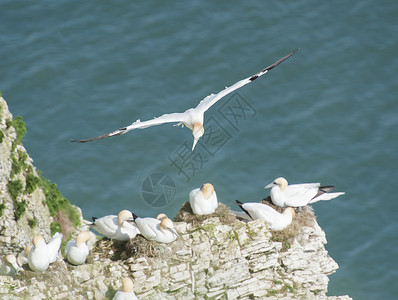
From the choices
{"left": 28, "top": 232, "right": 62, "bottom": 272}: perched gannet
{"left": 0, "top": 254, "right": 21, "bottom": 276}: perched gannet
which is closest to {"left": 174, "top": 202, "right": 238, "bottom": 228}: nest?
{"left": 28, "top": 232, "right": 62, "bottom": 272}: perched gannet

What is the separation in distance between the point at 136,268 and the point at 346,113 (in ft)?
71.6

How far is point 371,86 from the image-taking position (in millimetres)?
38625

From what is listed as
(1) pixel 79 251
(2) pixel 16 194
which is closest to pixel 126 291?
(1) pixel 79 251

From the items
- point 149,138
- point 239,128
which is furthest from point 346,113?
point 149,138

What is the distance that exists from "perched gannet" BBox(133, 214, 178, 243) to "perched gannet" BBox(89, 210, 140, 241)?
0.39 meters

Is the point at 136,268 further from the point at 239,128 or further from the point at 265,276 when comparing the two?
the point at 239,128

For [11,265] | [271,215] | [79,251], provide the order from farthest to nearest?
1. [271,215]
2. [11,265]
3. [79,251]

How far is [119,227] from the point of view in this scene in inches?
721

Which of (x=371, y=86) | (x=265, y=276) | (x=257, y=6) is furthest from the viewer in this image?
(x=257, y=6)

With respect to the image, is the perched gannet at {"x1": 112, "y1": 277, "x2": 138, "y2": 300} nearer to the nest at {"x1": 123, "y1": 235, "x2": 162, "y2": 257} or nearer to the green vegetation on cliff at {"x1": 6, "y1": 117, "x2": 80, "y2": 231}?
the nest at {"x1": 123, "y1": 235, "x2": 162, "y2": 257}

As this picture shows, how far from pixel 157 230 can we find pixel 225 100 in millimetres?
19020

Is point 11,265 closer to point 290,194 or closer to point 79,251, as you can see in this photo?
point 79,251

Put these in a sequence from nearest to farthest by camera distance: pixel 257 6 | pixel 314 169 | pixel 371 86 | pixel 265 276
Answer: pixel 265 276 < pixel 314 169 < pixel 371 86 < pixel 257 6

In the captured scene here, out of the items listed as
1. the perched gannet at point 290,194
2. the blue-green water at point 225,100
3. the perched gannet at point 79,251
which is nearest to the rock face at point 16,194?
the perched gannet at point 79,251
